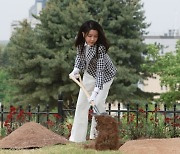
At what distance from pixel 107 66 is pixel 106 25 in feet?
67.6

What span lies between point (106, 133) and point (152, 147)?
62 cm

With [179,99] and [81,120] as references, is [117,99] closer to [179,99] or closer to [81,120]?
[179,99]

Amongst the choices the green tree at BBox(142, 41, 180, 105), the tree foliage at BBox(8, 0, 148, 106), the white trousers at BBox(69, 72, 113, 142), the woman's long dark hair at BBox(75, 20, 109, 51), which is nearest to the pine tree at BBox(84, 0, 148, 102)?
the tree foliage at BBox(8, 0, 148, 106)

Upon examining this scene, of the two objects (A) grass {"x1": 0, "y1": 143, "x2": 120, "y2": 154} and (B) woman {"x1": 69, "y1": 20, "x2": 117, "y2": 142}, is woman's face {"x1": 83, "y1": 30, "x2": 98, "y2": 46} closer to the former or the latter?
(B) woman {"x1": 69, "y1": 20, "x2": 117, "y2": 142}

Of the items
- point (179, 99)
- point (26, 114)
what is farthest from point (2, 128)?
point (179, 99)

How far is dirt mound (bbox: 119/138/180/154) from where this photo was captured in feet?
22.3

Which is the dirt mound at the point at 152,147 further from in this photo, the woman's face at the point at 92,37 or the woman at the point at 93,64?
the woman's face at the point at 92,37

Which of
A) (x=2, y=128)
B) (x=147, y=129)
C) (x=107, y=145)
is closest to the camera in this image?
(x=107, y=145)

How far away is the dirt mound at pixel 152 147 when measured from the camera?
680 cm

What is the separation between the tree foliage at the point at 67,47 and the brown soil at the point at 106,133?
19340mm

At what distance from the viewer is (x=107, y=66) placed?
789 centimetres

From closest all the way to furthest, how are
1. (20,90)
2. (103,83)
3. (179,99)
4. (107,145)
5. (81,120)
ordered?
1. (107,145)
2. (103,83)
3. (81,120)
4. (179,99)
5. (20,90)

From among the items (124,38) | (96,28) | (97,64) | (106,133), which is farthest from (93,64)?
(124,38)

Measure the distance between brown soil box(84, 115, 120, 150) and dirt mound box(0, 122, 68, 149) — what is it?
0.85 metres
